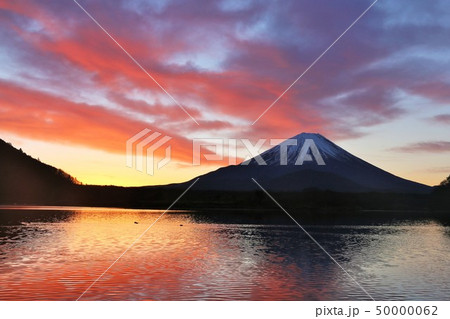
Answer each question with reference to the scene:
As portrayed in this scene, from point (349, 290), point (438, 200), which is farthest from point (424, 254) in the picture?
point (438, 200)

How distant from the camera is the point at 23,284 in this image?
24609mm

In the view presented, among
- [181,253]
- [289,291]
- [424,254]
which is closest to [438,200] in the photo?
[424,254]

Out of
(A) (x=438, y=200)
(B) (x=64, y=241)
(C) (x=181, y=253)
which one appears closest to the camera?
(C) (x=181, y=253)

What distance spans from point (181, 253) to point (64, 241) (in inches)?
515

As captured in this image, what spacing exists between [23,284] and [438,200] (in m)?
181
